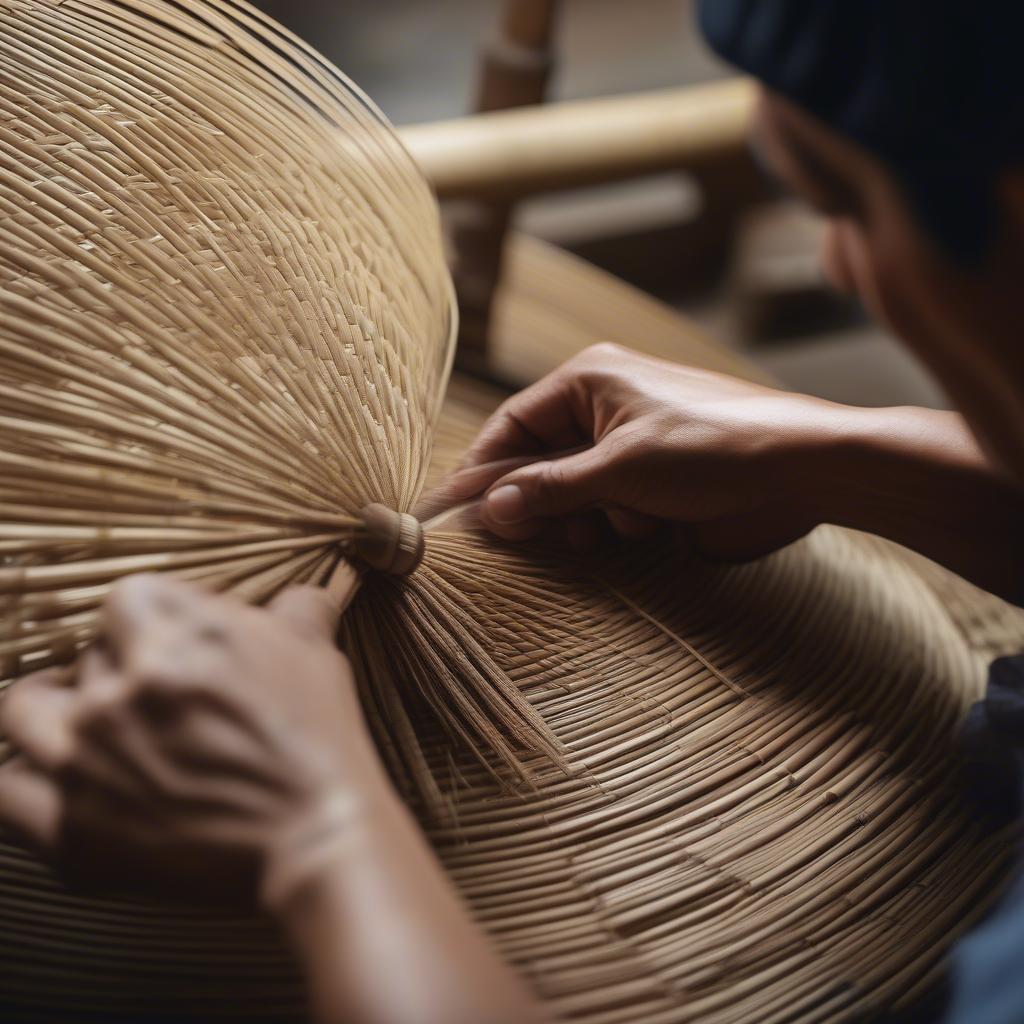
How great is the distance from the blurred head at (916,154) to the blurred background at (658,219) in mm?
1431

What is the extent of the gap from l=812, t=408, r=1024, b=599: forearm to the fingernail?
0.59 ft

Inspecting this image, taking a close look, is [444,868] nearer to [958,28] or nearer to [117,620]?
[117,620]

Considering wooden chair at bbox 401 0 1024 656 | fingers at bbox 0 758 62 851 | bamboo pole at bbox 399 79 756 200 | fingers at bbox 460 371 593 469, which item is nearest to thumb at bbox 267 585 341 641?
fingers at bbox 0 758 62 851

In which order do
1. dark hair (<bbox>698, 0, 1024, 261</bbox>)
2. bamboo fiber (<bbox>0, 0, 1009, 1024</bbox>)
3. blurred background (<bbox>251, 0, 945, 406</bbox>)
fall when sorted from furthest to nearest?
blurred background (<bbox>251, 0, 945, 406</bbox>)
bamboo fiber (<bbox>0, 0, 1009, 1024</bbox>)
dark hair (<bbox>698, 0, 1024, 261</bbox>)

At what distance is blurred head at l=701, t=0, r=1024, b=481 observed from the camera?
401 mm

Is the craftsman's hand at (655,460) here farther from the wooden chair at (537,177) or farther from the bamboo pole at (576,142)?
the bamboo pole at (576,142)

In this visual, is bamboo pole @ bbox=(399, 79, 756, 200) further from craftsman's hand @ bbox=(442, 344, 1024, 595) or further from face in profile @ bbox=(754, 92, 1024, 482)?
face in profile @ bbox=(754, 92, 1024, 482)

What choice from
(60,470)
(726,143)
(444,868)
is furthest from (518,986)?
(726,143)

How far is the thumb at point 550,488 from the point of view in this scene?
27.1 inches

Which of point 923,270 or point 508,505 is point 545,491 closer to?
point 508,505

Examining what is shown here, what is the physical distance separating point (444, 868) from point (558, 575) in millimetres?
198

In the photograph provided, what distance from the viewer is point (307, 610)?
1.64ft

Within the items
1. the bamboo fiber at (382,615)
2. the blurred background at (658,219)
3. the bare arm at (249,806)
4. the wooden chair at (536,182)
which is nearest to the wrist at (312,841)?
the bare arm at (249,806)

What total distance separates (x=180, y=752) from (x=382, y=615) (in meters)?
0.19
